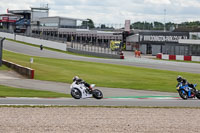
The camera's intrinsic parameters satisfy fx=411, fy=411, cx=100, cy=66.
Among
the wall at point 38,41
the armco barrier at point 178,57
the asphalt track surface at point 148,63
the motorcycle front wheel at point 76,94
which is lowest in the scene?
the motorcycle front wheel at point 76,94

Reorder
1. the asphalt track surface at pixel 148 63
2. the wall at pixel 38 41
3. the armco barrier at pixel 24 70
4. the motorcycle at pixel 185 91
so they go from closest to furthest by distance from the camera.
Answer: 1. the motorcycle at pixel 185 91
2. the armco barrier at pixel 24 70
3. the asphalt track surface at pixel 148 63
4. the wall at pixel 38 41

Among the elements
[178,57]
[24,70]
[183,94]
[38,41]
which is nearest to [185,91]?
[183,94]

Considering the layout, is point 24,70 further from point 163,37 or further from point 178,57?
point 163,37

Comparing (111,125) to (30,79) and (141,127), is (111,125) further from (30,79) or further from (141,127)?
(30,79)

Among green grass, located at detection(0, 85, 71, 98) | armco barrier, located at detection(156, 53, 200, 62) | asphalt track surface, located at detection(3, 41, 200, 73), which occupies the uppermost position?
armco barrier, located at detection(156, 53, 200, 62)

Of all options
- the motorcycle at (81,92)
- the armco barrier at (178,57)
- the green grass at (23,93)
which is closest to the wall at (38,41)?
the armco barrier at (178,57)

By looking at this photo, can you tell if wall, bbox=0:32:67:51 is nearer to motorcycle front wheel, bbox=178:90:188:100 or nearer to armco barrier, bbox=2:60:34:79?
armco barrier, bbox=2:60:34:79

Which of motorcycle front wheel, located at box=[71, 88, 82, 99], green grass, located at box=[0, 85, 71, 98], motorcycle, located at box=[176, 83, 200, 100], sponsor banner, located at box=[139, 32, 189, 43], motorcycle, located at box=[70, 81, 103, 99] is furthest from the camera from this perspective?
sponsor banner, located at box=[139, 32, 189, 43]

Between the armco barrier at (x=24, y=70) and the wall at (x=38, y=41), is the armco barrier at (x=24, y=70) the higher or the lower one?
the lower one

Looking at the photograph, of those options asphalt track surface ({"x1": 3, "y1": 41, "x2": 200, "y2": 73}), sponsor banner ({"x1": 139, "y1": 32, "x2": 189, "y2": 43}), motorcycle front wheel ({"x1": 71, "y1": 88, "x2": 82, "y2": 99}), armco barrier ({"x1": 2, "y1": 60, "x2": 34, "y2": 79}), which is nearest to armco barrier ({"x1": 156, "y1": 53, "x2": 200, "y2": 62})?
asphalt track surface ({"x1": 3, "y1": 41, "x2": 200, "y2": 73})

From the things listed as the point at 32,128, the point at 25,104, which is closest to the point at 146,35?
the point at 25,104

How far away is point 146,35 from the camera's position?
79875 millimetres

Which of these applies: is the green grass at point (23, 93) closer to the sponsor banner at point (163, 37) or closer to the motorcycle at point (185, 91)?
the motorcycle at point (185, 91)

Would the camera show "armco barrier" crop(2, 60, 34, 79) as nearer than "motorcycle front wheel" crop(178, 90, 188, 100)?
No
